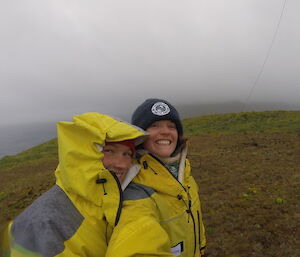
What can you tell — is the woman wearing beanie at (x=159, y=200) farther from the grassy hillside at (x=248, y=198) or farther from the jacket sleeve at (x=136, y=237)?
the grassy hillside at (x=248, y=198)

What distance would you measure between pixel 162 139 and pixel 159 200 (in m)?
0.95

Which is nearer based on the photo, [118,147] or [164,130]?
[118,147]

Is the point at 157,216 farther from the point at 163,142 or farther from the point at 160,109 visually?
the point at 160,109

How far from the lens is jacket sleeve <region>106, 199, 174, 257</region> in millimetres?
1752

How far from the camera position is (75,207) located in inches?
77.2

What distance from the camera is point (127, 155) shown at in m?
2.79

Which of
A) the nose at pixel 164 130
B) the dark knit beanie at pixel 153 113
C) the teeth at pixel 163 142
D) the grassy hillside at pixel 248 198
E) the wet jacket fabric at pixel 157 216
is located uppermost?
the dark knit beanie at pixel 153 113

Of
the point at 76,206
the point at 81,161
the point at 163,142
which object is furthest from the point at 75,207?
the point at 163,142

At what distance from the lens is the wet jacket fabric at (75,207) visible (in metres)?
1.69

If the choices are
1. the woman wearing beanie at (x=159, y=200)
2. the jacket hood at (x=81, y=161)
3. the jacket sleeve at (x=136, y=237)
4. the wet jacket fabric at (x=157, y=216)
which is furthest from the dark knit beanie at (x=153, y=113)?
the jacket sleeve at (x=136, y=237)

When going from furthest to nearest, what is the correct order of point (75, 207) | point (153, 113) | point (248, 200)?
1. point (248, 200)
2. point (153, 113)
3. point (75, 207)

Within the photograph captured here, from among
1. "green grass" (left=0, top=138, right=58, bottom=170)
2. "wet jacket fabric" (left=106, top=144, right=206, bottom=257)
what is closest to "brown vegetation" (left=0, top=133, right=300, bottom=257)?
"wet jacket fabric" (left=106, top=144, right=206, bottom=257)

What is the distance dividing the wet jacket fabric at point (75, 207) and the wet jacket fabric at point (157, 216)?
171mm

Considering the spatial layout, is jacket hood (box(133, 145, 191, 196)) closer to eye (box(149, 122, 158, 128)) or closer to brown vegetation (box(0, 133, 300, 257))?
eye (box(149, 122, 158, 128))
